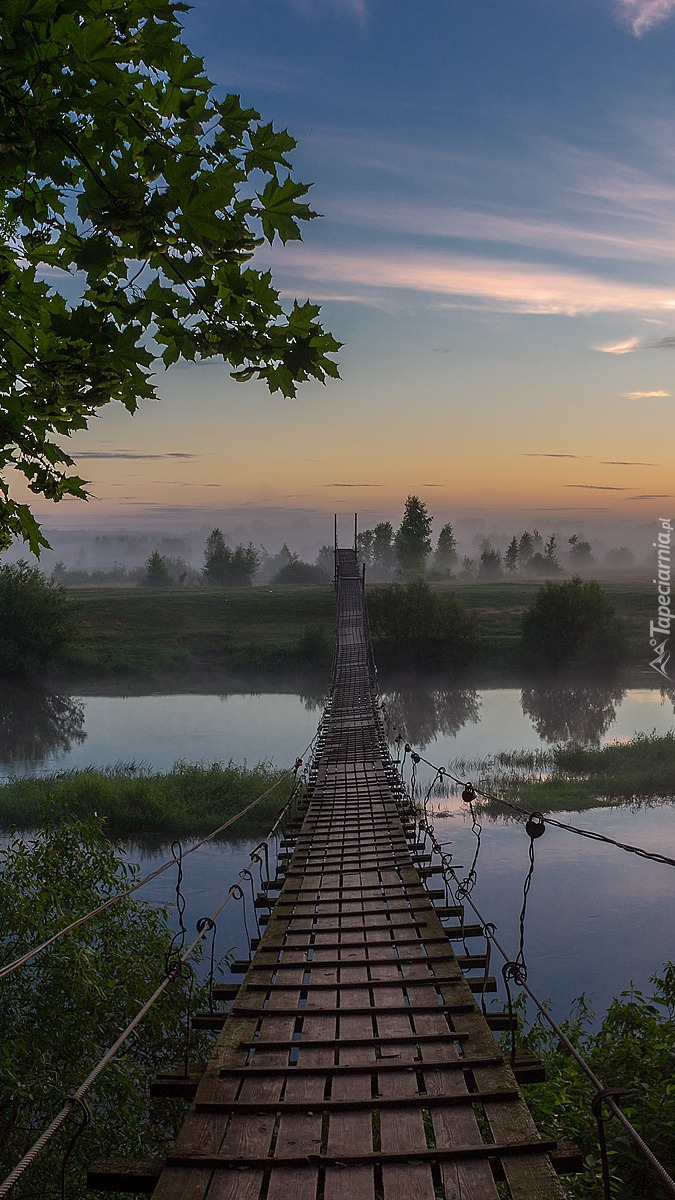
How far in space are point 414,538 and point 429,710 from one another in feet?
145

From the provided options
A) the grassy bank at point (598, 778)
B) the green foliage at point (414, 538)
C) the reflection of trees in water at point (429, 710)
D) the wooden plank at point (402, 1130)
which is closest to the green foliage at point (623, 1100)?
the wooden plank at point (402, 1130)

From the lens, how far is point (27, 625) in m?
35.8

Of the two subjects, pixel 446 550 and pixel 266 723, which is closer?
pixel 266 723

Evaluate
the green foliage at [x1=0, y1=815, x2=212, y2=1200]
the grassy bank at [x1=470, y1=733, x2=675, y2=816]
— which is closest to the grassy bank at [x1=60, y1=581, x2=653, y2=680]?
the grassy bank at [x1=470, y1=733, x2=675, y2=816]

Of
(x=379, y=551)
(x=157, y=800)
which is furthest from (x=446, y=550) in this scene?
(x=157, y=800)

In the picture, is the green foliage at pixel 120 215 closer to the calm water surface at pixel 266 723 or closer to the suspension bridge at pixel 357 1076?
the suspension bridge at pixel 357 1076

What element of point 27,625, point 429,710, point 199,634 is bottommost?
point 429,710

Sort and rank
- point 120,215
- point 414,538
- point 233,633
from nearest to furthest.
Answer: point 120,215 < point 233,633 < point 414,538

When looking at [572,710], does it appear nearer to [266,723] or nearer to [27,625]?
[266,723]

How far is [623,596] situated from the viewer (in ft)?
181

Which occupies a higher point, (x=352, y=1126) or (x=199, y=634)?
(x=352, y=1126)

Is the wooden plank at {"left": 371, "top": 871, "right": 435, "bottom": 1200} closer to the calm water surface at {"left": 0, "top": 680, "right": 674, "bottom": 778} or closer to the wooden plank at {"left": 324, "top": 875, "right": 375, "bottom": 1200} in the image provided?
the wooden plank at {"left": 324, "top": 875, "right": 375, "bottom": 1200}

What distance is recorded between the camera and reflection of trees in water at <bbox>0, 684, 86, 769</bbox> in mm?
23891

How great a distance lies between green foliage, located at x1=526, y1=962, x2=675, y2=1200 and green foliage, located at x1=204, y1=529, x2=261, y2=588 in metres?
89.3
